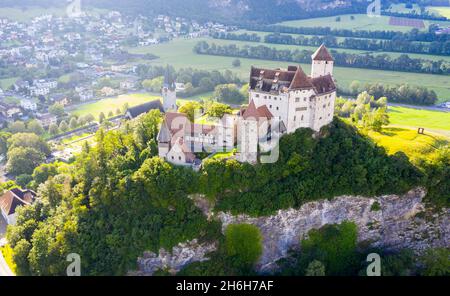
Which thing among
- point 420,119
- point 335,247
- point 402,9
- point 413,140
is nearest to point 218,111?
point 335,247

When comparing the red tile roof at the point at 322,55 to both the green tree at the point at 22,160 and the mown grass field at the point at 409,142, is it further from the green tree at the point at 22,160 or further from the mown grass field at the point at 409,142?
the green tree at the point at 22,160

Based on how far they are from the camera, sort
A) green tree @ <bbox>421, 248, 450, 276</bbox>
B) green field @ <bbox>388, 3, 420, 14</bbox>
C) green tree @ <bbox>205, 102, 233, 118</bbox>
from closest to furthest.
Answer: green tree @ <bbox>421, 248, 450, 276</bbox> < green tree @ <bbox>205, 102, 233, 118</bbox> < green field @ <bbox>388, 3, 420, 14</bbox>

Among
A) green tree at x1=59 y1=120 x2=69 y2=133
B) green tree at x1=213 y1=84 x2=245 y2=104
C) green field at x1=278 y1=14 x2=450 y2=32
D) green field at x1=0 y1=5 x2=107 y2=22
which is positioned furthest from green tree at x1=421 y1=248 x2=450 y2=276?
green field at x1=0 y1=5 x2=107 y2=22

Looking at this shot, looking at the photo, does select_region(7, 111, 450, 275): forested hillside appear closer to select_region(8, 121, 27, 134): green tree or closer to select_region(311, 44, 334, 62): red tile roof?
select_region(311, 44, 334, 62): red tile roof

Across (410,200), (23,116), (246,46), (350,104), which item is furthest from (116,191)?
(246,46)

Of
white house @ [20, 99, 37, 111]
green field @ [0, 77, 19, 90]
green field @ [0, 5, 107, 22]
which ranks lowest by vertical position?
white house @ [20, 99, 37, 111]

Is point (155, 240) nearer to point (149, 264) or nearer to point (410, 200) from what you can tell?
point (149, 264)

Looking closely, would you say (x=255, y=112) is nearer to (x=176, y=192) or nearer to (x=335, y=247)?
(x=176, y=192)

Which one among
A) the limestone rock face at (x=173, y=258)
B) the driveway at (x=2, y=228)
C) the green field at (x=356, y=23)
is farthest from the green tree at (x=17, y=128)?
the green field at (x=356, y=23)
